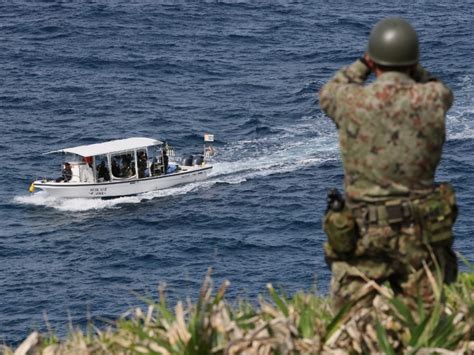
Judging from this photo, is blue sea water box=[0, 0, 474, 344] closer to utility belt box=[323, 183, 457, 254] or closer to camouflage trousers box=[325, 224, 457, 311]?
camouflage trousers box=[325, 224, 457, 311]

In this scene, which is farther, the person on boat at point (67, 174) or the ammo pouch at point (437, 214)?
the person on boat at point (67, 174)

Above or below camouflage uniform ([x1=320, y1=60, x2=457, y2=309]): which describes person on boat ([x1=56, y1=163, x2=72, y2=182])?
below

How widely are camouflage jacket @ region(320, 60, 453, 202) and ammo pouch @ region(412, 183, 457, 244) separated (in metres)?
0.14

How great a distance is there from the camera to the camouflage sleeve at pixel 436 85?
40.0 feet

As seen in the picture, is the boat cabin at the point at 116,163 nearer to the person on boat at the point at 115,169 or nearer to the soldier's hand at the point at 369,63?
the person on boat at the point at 115,169

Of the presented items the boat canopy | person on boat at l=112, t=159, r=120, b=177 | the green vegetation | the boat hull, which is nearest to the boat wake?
the boat hull

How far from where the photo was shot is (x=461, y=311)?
12.5 meters

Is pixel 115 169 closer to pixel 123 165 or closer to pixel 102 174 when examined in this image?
pixel 123 165

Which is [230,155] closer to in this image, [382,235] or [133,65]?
[133,65]

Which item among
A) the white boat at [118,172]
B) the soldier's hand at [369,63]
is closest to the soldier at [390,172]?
the soldier's hand at [369,63]

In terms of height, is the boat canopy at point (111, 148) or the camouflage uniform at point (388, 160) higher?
the camouflage uniform at point (388, 160)

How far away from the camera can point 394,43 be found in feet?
39.8

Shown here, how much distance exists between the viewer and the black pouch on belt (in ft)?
40.4

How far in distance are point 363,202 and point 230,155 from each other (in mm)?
76136
